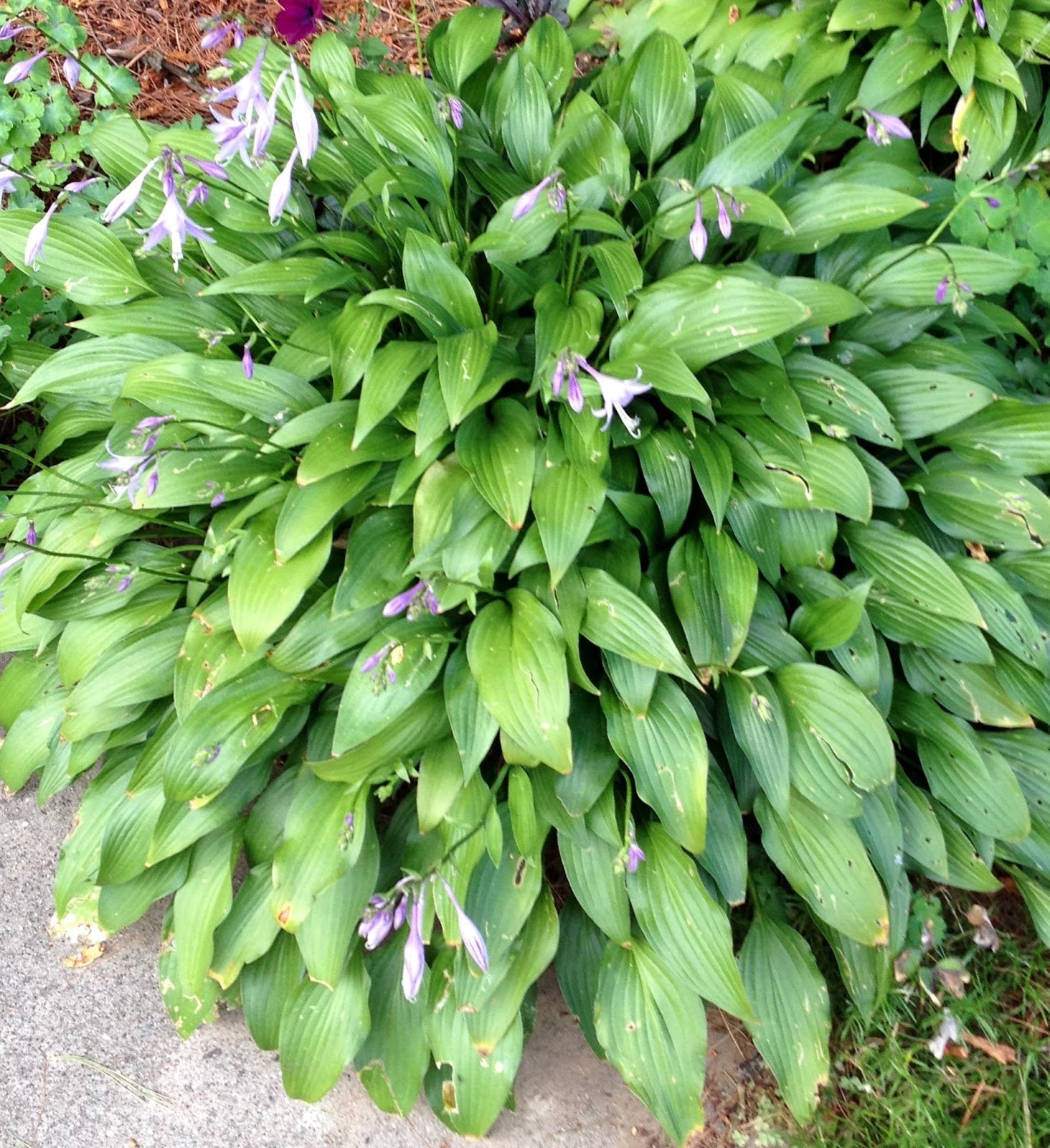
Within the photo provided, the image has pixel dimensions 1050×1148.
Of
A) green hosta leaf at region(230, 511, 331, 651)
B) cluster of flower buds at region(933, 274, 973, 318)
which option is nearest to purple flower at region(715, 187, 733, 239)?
cluster of flower buds at region(933, 274, 973, 318)

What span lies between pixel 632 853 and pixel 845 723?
1.92 feet

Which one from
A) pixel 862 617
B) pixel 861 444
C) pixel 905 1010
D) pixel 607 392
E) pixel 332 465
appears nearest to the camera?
pixel 607 392

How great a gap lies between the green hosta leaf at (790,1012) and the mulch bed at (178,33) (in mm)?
3184

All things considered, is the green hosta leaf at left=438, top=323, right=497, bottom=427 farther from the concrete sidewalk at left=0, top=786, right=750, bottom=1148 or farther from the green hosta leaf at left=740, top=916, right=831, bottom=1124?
the concrete sidewalk at left=0, top=786, right=750, bottom=1148

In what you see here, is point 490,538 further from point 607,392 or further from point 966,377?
point 966,377

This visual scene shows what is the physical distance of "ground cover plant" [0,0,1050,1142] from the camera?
2.11m

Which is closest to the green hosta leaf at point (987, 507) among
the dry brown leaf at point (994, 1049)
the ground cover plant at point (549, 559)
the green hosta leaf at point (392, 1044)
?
the ground cover plant at point (549, 559)

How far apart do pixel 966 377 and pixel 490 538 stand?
1.42m

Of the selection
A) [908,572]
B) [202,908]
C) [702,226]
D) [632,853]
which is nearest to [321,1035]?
[202,908]

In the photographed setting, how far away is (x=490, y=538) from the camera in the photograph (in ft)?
6.96

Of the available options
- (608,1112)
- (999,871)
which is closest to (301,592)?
(608,1112)

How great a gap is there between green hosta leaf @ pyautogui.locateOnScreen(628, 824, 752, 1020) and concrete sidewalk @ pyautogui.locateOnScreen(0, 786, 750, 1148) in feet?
1.75

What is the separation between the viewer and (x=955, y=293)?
2104 millimetres

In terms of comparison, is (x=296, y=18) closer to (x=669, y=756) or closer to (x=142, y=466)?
(x=142, y=466)
